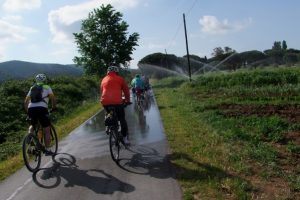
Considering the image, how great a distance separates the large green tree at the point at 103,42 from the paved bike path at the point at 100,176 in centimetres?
4250

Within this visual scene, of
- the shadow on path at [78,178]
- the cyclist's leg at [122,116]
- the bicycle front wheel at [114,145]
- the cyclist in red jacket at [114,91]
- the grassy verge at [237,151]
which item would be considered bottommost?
the shadow on path at [78,178]

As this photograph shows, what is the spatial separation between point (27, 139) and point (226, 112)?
916 cm

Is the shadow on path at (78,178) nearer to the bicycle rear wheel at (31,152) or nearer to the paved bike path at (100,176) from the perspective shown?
the paved bike path at (100,176)

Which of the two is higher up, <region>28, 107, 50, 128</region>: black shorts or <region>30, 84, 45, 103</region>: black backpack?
<region>30, 84, 45, 103</region>: black backpack

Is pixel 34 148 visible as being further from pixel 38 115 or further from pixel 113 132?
pixel 113 132

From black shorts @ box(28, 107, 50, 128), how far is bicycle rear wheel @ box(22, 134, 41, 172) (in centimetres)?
51

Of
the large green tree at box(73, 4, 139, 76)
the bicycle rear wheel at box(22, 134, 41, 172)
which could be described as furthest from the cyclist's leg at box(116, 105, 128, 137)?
the large green tree at box(73, 4, 139, 76)

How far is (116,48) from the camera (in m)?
56.3

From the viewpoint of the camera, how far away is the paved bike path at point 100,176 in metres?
7.94

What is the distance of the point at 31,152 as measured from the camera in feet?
32.8

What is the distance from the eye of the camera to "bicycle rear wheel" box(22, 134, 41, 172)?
9.73m

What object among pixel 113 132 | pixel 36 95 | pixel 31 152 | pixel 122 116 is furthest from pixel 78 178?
pixel 122 116

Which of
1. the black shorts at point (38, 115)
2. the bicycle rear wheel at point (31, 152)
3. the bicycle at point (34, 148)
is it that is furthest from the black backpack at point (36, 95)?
the bicycle rear wheel at point (31, 152)

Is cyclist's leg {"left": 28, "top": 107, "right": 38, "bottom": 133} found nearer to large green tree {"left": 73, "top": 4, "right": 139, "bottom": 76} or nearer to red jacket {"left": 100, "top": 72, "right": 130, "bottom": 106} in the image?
red jacket {"left": 100, "top": 72, "right": 130, "bottom": 106}
